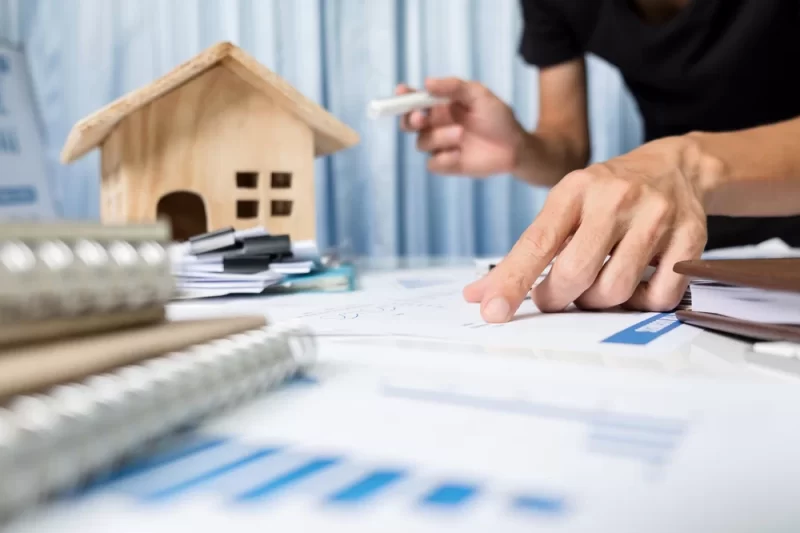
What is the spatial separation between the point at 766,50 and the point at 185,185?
0.96 m

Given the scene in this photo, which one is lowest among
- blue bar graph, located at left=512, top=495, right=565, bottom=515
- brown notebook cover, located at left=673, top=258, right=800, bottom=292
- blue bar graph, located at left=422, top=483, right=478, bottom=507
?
blue bar graph, located at left=512, top=495, right=565, bottom=515

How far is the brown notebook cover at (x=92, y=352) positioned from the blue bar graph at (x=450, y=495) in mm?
113

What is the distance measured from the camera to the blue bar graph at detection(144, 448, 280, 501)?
19 cm

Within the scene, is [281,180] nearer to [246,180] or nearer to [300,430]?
[246,180]

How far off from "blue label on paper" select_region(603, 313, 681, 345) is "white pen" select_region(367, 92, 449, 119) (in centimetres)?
50

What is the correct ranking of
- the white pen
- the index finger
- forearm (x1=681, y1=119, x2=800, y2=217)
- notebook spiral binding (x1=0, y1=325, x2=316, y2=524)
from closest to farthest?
notebook spiral binding (x1=0, y1=325, x2=316, y2=524) → the index finger → forearm (x1=681, y1=119, x2=800, y2=217) → the white pen

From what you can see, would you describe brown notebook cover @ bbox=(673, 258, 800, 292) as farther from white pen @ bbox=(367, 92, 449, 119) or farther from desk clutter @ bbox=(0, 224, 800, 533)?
white pen @ bbox=(367, 92, 449, 119)

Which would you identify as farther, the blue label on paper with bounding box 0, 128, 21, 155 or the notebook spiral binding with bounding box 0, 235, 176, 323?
the blue label on paper with bounding box 0, 128, 21, 155

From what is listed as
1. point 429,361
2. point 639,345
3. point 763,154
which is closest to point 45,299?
point 429,361

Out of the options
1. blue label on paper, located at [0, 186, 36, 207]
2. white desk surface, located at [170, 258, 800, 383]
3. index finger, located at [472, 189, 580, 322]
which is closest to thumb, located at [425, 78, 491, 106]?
index finger, located at [472, 189, 580, 322]

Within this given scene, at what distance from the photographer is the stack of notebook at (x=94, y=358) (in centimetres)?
17

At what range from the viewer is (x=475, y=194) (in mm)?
1647

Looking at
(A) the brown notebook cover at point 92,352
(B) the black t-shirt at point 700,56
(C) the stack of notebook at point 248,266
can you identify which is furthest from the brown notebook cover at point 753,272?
(B) the black t-shirt at point 700,56

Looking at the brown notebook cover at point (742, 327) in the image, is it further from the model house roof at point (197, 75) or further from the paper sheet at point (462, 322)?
the model house roof at point (197, 75)
